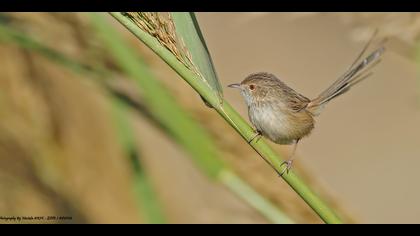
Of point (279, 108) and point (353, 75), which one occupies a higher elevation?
point (279, 108)

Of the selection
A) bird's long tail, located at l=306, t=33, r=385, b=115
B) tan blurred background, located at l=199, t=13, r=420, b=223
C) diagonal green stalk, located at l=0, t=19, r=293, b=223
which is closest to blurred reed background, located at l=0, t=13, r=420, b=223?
diagonal green stalk, located at l=0, t=19, r=293, b=223

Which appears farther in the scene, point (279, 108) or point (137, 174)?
point (279, 108)

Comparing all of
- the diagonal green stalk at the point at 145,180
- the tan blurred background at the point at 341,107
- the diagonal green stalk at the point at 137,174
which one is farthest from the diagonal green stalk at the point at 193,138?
the tan blurred background at the point at 341,107

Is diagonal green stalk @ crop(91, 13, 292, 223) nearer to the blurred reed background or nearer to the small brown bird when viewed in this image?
the blurred reed background

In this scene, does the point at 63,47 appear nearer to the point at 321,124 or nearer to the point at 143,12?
the point at 143,12

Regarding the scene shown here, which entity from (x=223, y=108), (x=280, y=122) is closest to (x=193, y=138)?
(x=223, y=108)

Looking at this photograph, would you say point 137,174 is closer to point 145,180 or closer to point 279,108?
point 145,180
